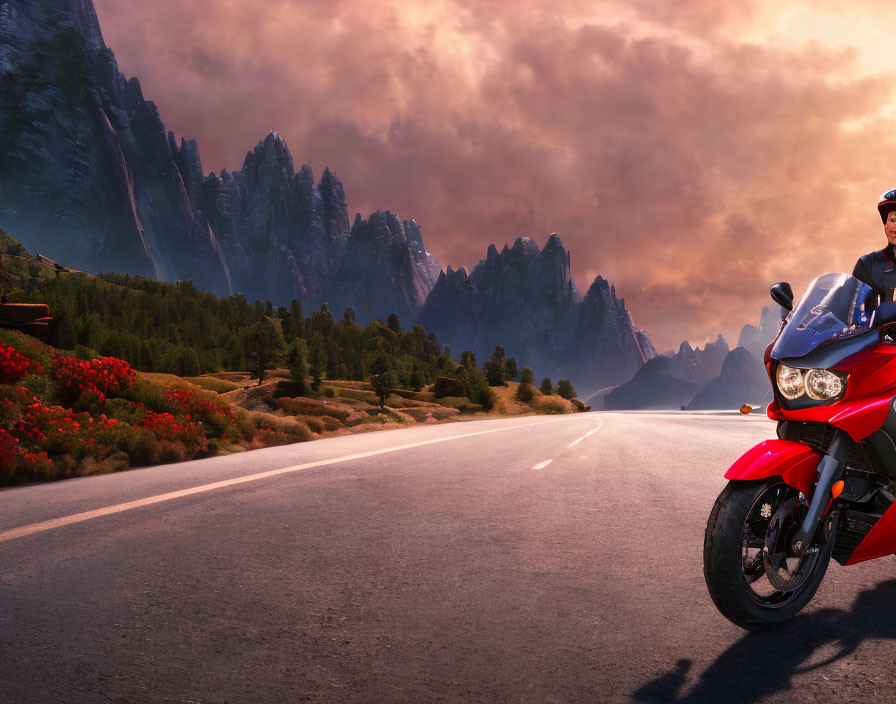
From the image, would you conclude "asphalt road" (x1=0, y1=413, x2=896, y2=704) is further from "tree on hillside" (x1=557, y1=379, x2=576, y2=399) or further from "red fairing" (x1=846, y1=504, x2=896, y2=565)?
"tree on hillside" (x1=557, y1=379, x2=576, y2=399)

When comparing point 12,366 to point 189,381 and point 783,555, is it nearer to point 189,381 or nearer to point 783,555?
point 783,555

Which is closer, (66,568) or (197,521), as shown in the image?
(66,568)

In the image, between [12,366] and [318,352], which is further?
[318,352]

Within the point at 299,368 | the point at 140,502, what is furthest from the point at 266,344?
the point at 140,502

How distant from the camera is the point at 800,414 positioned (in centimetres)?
297

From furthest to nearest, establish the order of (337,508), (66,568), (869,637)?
(337,508), (66,568), (869,637)

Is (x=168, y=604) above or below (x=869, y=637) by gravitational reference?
above

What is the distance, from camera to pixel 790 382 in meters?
3.08

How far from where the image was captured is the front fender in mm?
2754

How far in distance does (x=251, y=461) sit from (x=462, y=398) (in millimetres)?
69721

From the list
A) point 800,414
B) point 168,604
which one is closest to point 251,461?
point 168,604

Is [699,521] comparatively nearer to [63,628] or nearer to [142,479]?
[63,628]

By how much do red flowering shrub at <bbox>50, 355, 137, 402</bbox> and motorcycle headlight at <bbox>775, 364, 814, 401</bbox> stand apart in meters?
12.3

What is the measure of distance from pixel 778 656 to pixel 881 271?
2.83 m
